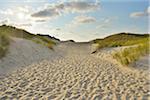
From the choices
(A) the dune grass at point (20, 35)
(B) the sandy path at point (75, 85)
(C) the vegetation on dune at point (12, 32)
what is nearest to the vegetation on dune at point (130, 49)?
(B) the sandy path at point (75, 85)

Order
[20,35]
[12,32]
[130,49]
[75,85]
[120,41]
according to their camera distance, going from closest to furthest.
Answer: [75,85] → [130,49] → [12,32] → [20,35] → [120,41]

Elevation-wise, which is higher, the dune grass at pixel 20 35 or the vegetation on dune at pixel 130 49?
the dune grass at pixel 20 35

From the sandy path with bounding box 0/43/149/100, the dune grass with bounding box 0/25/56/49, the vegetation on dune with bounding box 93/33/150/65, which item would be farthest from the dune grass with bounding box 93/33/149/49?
the sandy path with bounding box 0/43/149/100

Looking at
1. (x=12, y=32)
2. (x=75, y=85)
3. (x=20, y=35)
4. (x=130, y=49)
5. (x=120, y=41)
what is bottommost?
(x=75, y=85)

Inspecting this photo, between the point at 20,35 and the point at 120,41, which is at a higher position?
the point at 20,35

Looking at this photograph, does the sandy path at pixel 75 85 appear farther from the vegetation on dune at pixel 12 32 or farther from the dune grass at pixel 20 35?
the vegetation on dune at pixel 12 32

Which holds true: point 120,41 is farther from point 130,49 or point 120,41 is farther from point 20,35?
point 130,49

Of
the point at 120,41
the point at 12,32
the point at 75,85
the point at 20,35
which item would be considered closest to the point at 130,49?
the point at 75,85

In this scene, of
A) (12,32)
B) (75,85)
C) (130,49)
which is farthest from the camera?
A: (12,32)

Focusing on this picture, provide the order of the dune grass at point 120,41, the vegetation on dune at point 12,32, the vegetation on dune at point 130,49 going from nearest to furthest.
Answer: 1. the vegetation on dune at point 130,49
2. the vegetation on dune at point 12,32
3. the dune grass at point 120,41

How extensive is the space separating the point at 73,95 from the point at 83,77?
2287mm

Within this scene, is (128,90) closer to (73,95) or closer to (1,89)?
(73,95)

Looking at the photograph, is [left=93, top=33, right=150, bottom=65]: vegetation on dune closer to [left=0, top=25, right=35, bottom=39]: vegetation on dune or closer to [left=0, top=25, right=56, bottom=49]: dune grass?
[left=0, top=25, right=56, bottom=49]: dune grass

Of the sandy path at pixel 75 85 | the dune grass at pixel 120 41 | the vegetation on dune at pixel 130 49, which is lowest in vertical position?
the sandy path at pixel 75 85
